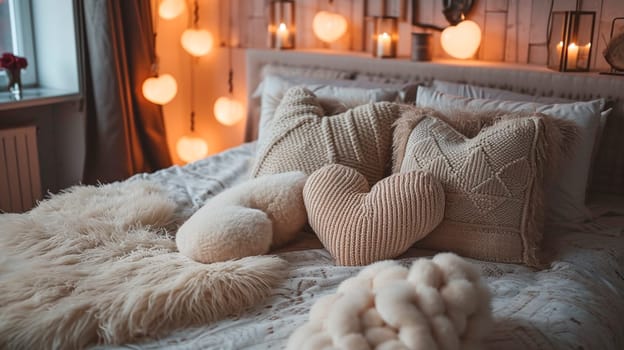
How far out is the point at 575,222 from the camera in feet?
5.93

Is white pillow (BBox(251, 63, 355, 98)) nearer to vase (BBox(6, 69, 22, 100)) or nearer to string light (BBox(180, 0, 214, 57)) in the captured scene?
string light (BBox(180, 0, 214, 57))

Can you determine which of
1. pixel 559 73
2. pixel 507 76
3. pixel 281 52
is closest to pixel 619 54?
pixel 559 73

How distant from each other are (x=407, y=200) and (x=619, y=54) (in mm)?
1140

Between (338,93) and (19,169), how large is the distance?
4.74 ft

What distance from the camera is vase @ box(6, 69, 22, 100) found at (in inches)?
102

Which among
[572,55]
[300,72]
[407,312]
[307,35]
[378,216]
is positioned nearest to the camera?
[407,312]

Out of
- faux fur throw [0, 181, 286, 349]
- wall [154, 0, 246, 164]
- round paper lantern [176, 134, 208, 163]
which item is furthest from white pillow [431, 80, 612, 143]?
round paper lantern [176, 134, 208, 163]

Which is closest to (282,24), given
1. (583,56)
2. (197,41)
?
(197,41)

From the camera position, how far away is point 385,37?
254 cm

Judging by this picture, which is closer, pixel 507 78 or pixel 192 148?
pixel 507 78

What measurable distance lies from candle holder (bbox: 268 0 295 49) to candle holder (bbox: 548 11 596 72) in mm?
1208

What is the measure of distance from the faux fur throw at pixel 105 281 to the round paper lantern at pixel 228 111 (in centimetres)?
138

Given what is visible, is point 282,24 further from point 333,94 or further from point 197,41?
point 333,94

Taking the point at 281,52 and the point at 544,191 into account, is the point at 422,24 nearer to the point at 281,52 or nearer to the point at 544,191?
the point at 281,52
